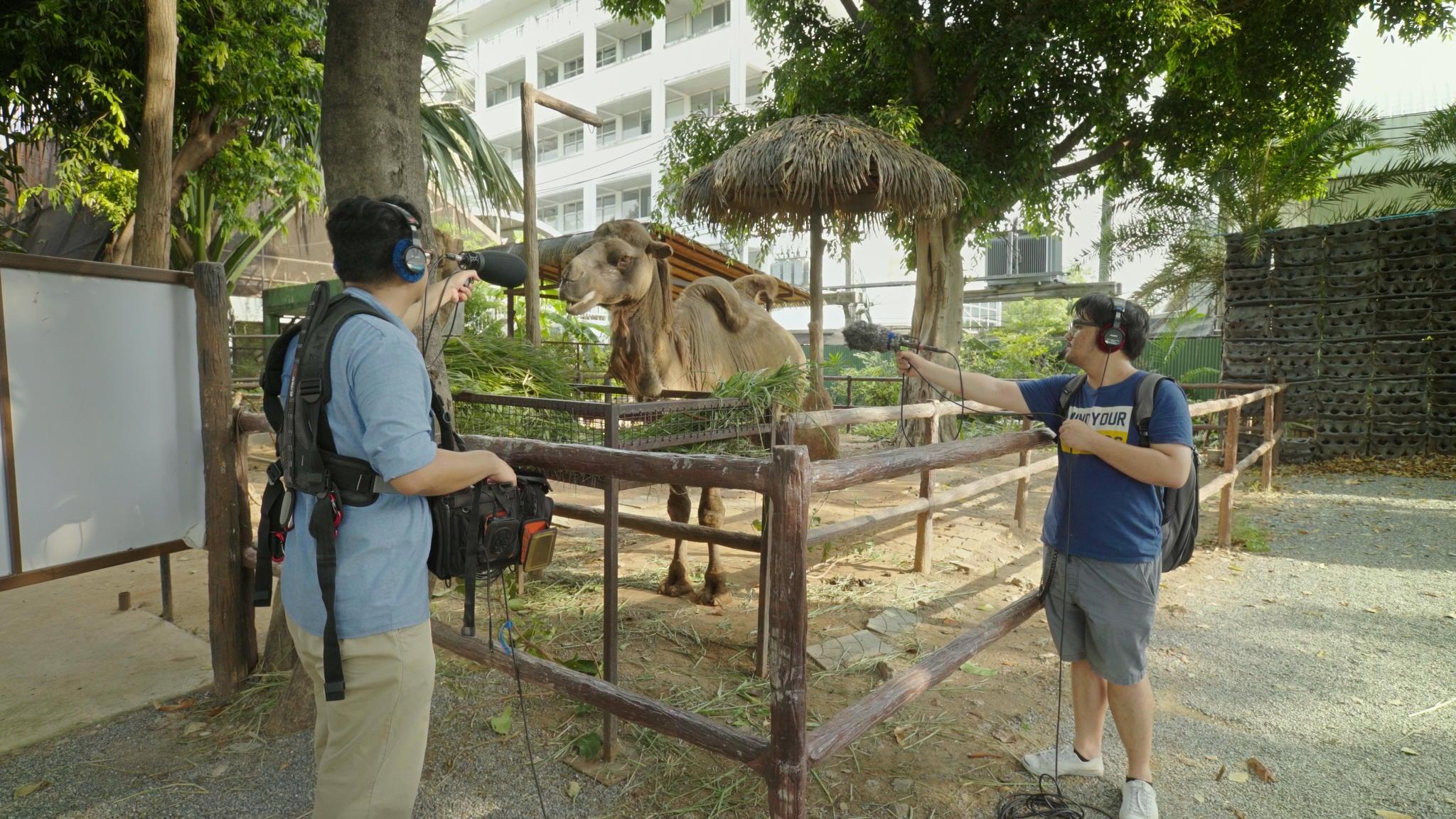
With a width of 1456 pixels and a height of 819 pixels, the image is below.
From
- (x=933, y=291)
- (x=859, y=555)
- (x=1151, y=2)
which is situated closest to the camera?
(x=859, y=555)

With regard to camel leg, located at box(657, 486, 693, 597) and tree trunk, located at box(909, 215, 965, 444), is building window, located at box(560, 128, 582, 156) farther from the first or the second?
camel leg, located at box(657, 486, 693, 597)

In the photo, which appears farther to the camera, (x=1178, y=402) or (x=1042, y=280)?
(x=1042, y=280)

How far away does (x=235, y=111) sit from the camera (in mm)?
7199

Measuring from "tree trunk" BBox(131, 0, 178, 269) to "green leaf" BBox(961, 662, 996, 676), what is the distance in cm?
565

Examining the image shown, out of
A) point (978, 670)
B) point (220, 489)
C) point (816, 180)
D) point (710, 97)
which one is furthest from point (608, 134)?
point (978, 670)

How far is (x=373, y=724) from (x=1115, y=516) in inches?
89.9

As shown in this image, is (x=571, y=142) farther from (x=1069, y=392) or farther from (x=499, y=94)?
(x=1069, y=392)

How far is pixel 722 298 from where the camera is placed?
504 cm

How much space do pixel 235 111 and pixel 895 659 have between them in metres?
7.68

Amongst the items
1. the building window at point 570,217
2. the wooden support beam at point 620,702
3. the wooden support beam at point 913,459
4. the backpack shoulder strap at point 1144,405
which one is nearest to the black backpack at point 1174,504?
the backpack shoulder strap at point 1144,405

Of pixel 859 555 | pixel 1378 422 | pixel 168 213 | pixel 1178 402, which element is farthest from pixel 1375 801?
pixel 1378 422

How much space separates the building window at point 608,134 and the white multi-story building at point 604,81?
43 millimetres

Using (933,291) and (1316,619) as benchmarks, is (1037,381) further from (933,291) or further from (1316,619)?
(933,291)

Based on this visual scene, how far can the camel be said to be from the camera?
3.93 meters
